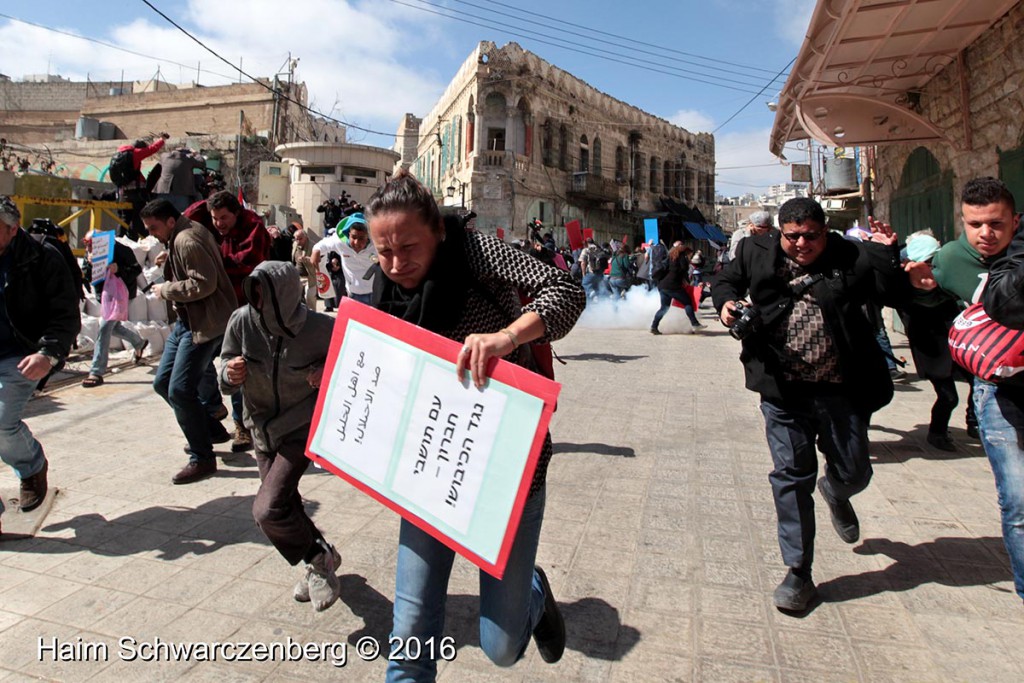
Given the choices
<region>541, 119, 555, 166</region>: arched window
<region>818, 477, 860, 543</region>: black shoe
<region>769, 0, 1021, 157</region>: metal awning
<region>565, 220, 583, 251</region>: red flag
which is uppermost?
<region>541, 119, 555, 166</region>: arched window

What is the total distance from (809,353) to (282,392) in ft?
7.83

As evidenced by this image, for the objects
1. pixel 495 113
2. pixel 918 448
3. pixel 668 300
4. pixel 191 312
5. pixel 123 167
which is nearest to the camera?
pixel 191 312

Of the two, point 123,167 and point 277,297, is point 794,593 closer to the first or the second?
point 277,297

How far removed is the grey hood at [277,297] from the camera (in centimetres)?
280

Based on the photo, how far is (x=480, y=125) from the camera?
30.6m

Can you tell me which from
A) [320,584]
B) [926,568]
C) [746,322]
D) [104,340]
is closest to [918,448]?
[926,568]

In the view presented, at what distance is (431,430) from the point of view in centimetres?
184

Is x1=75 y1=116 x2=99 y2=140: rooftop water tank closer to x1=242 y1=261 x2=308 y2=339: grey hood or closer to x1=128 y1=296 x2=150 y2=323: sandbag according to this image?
x1=128 y1=296 x2=150 y2=323: sandbag

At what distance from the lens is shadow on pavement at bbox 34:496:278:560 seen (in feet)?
11.3

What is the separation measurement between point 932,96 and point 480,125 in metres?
23.6

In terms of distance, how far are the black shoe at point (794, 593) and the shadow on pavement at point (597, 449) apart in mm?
2233

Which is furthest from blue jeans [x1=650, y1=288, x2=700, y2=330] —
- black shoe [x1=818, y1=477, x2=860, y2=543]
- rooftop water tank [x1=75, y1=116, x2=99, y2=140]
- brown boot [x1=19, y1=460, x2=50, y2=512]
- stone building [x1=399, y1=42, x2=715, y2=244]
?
rooftop water tank [x1=75, y1=116, x2=99, y2=140]

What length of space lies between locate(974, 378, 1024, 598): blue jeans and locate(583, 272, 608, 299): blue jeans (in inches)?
528

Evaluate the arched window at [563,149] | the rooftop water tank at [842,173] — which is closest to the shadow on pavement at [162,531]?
the rooftop water tank at [842,173]
